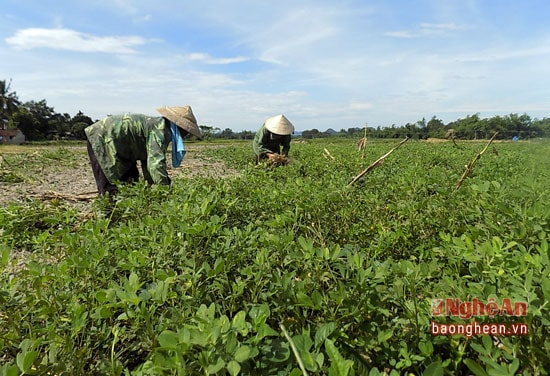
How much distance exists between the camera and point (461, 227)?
2096 millimetres

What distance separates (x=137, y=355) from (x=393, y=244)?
4.75ft

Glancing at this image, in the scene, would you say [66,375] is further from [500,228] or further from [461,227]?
[461,227]

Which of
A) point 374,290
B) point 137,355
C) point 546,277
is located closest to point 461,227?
point 546,277

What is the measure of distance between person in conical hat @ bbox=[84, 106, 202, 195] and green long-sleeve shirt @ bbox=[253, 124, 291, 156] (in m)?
3.07

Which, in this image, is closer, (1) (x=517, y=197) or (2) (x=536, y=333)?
(2) (x=536, y=333)

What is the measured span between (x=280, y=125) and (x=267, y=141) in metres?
0.66

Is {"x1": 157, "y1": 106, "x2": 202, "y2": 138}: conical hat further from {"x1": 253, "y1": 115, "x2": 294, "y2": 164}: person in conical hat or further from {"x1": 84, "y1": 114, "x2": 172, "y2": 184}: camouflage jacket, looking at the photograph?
{"x1": 253, "y1": 115, "x2": 294, "y2": 164}: person in conical hat

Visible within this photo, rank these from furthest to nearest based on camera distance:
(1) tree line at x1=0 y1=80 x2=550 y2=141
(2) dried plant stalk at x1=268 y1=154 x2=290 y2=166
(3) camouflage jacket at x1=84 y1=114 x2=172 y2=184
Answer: (1) tree line at x1=0 y1=80 x2=550 y2=141 → (2) dried plant stalk at x1=268 y1=154 x2=290 y2=166 → (3) camouflage jacket at x1=84 y1=114 x2=172 y2=184

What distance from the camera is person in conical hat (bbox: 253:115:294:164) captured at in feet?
20.9

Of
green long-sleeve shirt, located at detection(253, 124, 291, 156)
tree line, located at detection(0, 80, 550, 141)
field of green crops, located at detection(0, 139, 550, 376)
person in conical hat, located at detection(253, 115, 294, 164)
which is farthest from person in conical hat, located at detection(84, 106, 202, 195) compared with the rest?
tree line, located at detection(0, 80, 550, 141)

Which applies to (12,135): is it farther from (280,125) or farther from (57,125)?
(280,125)

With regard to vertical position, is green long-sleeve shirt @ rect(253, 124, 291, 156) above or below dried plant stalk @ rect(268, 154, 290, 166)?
above

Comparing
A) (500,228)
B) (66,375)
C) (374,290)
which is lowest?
(66,375)

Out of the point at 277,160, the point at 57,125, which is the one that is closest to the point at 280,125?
the point at 277,160
